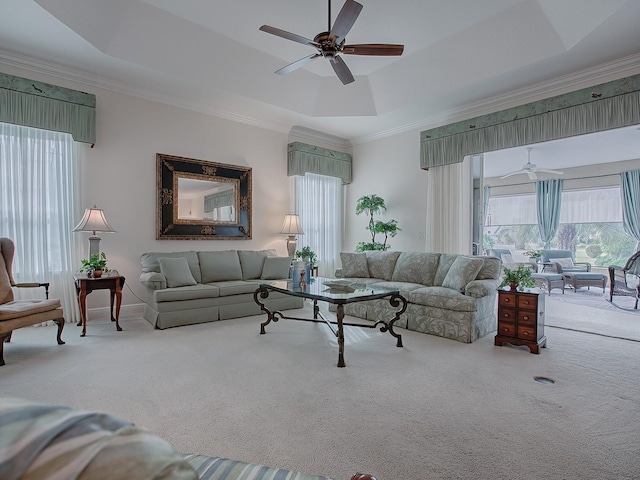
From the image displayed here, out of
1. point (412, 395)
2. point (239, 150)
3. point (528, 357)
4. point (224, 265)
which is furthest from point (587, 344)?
point (239, 150)

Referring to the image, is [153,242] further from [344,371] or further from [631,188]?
[631,188]

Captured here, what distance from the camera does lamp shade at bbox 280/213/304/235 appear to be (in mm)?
6211

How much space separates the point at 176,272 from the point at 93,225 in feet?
3.64

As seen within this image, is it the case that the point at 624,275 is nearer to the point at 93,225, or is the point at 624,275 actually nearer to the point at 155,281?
the point at 155,281

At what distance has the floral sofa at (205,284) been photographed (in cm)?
430

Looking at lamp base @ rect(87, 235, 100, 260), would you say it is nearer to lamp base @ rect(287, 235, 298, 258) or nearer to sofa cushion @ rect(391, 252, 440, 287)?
lamp base @ rect(287, 235, 298, 258)

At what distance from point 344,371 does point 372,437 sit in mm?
960

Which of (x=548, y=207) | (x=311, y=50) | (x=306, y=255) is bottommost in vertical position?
(x=306, y=255)

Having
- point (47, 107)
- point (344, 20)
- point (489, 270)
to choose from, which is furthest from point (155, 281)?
point (489, 270)

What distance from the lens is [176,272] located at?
15.0ft

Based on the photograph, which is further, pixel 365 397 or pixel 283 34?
pixel 283 34

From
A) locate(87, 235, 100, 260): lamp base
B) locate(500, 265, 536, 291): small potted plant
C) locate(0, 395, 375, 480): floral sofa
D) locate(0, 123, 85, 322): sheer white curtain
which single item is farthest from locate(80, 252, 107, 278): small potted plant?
locate(500, 265, 536, 291): small potted plant

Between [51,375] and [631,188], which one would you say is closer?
[51,375]

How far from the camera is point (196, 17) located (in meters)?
3.94
